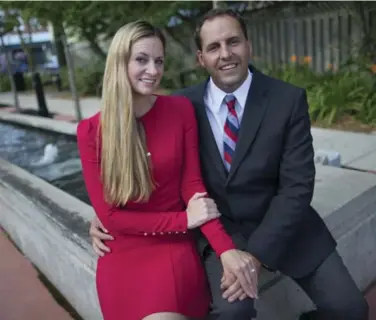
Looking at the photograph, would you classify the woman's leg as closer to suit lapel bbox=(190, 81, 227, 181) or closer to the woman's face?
suit lapel bbox=(190, 81, 227, 181)

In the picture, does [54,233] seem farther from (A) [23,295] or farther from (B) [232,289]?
(B) [232,289]

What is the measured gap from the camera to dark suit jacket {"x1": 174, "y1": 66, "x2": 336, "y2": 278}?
2.00 meters

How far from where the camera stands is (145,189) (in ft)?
6.32

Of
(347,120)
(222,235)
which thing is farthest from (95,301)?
(347,120)

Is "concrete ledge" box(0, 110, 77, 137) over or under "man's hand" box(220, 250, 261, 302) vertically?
under

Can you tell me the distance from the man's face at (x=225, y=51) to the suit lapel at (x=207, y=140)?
0.49 feet

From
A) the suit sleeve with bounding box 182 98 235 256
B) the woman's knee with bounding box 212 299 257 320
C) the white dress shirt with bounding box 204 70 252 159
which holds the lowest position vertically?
the woman's knee with bounding box 212 299 257 320

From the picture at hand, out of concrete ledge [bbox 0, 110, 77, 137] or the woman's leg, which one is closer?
the woman's leg

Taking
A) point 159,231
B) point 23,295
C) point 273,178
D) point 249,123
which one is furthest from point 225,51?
point 23,295

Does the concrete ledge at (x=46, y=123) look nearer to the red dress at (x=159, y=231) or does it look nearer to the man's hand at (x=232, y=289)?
the red dress at (x=159, y=231)

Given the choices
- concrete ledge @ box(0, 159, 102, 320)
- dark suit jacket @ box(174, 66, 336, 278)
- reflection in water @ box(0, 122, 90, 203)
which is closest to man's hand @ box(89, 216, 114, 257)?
concrete ledge @ box(0, 159, 102, 320)

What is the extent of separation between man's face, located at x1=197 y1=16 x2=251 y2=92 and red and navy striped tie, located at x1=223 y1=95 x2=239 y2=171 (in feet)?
0.25

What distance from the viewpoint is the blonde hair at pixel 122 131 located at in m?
1.88

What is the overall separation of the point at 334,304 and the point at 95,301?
4.33ft
